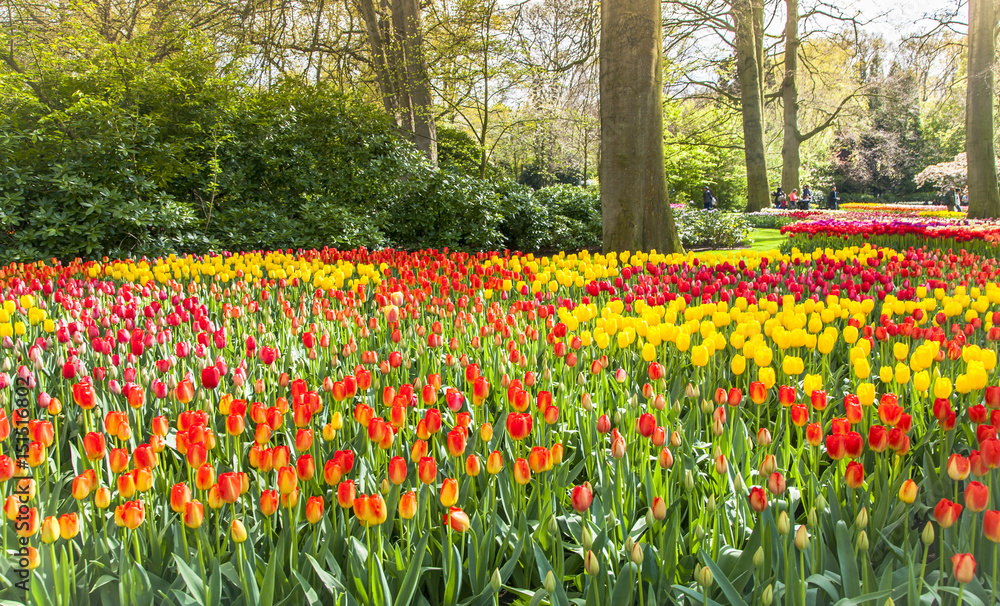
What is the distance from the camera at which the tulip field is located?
127cm

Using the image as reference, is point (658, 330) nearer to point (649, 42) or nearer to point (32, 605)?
point (32, 605)

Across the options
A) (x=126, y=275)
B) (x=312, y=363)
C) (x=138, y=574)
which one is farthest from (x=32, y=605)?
(x=126, y=275)

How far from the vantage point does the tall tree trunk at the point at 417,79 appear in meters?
12.4

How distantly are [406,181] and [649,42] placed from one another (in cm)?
447

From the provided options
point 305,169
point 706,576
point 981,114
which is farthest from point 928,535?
point 981,114

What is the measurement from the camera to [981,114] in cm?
1515

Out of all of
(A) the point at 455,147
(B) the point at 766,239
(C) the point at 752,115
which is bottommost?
(B) the point at 766,239

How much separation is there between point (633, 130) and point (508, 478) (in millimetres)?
6266

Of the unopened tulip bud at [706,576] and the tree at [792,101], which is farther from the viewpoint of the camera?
the tree at [792,101]

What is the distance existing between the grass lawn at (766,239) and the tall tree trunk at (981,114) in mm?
4630

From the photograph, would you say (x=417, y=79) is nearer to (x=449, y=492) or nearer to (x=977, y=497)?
(x=449, y=492)

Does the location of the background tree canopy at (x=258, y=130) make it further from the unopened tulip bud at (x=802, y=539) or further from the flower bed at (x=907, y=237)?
the unopened tulip bud at (x=802, y=539)

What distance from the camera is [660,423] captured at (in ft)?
6.47

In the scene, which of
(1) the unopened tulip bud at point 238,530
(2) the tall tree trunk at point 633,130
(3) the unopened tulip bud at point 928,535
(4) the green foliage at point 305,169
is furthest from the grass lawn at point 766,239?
(1) the unopened tulip bud at point 238,530
